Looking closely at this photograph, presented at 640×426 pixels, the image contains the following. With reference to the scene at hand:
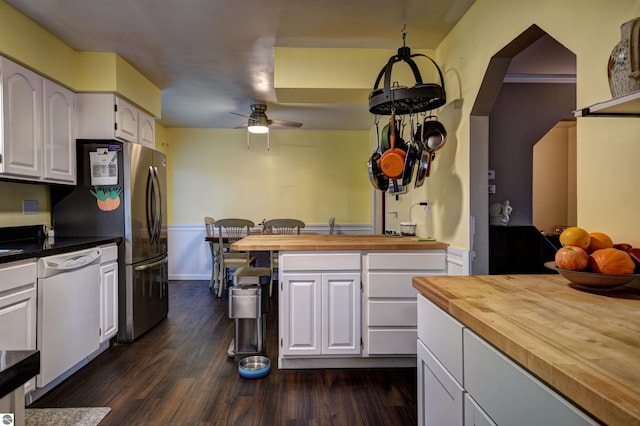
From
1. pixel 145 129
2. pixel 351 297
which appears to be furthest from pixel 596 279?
pixel 145 129

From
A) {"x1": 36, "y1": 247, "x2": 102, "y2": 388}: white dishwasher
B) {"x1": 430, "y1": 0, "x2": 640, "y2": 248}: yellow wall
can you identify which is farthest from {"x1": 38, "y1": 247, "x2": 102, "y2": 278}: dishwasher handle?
{"x1": 430, "y1": 0, "x2": 640, "y2": 248}: yellow wall

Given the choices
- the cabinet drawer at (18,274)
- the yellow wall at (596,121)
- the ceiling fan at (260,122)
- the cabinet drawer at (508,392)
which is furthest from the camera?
the ceiling fan at (260,122)

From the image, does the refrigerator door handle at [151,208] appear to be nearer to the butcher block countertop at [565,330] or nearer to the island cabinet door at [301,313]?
the island cabinet door at [301,313]

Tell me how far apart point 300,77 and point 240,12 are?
0.65 m

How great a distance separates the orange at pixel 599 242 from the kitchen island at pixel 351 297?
1318 millimetres

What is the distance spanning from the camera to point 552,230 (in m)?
4.49

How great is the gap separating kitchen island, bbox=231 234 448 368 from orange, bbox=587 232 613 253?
1.32m

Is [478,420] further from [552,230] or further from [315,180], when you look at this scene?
[315,180]

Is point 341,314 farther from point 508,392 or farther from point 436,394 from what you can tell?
point 508,392

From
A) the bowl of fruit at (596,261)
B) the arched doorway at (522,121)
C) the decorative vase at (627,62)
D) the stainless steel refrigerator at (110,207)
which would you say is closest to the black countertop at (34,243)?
the stainless steel refrigerator at (110,207)

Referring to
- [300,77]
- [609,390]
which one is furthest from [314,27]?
[609,390]

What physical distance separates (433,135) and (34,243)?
9.49ft

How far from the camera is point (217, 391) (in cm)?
228

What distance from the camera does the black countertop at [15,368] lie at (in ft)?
1.66
